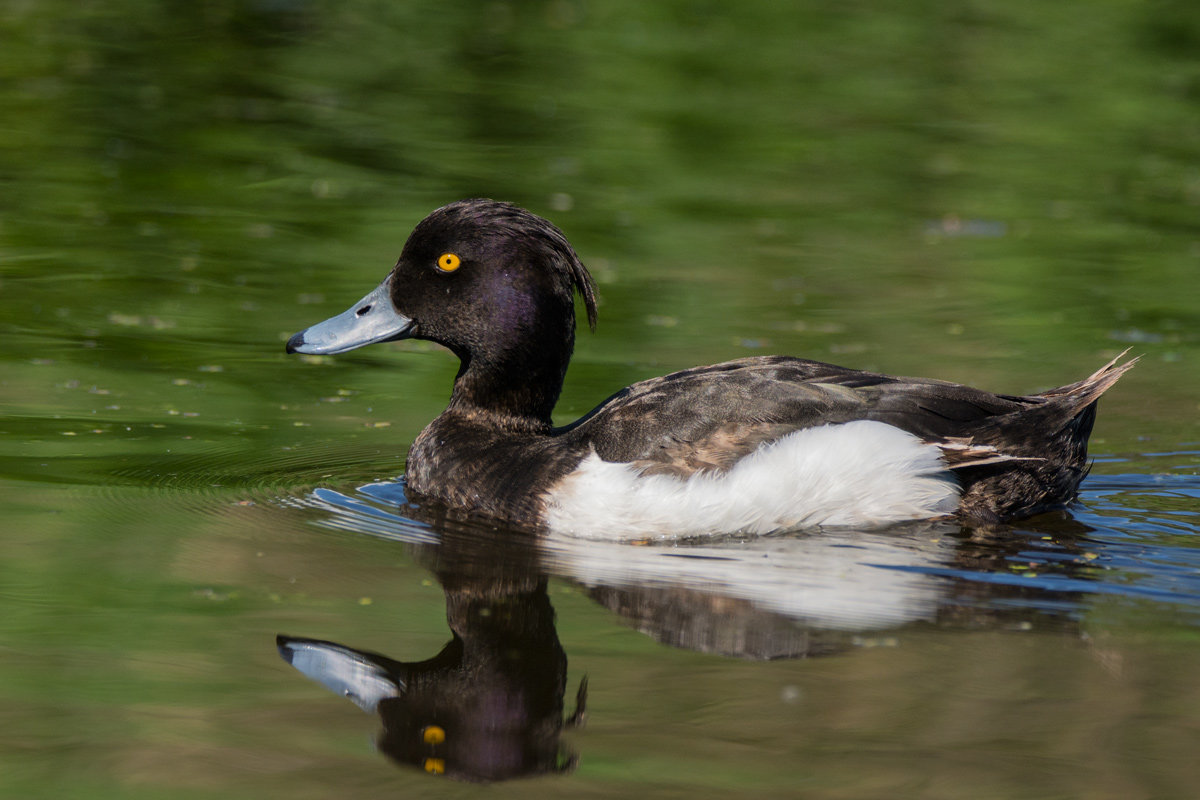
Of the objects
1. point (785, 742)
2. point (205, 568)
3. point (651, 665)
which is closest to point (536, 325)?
point (205, 568)

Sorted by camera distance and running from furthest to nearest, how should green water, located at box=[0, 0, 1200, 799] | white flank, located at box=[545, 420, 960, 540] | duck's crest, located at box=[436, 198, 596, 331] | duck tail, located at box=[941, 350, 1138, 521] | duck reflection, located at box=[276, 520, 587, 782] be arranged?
1. duck's crest, located at box=[436, 198, 596, 331]
2. duck tail, located at box=[941, 350, 1138, 521]
3. white flank, located at box=[545, 420, 960, 540]
4. green water, located at box=[0, 0, 1200, 799]
5. duck reflection, located at box=[276, 520, 587, 782]

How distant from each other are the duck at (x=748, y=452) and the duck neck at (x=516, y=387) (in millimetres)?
167

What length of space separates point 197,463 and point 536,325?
161cm

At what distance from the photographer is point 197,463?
279 inches

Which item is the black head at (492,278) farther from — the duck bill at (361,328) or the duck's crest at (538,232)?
the duck bill at (361,328)

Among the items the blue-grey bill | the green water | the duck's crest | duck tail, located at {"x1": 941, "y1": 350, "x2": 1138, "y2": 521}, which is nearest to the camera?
the green water

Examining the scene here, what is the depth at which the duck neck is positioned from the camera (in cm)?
706

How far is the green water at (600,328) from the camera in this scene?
4383mm

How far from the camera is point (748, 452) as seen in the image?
20.7ft

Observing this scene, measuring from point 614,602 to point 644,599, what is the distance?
0.10 meters

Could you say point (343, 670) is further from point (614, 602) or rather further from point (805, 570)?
point (805, 570)

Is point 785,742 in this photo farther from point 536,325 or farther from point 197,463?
point 197,463

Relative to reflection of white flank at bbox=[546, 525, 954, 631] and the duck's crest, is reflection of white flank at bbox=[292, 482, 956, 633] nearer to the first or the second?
reflection of white flank at bbox=[546, 525, 954, 631]

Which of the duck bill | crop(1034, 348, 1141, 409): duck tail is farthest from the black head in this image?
crop(1034, 348, 1141, 409): duck tail
